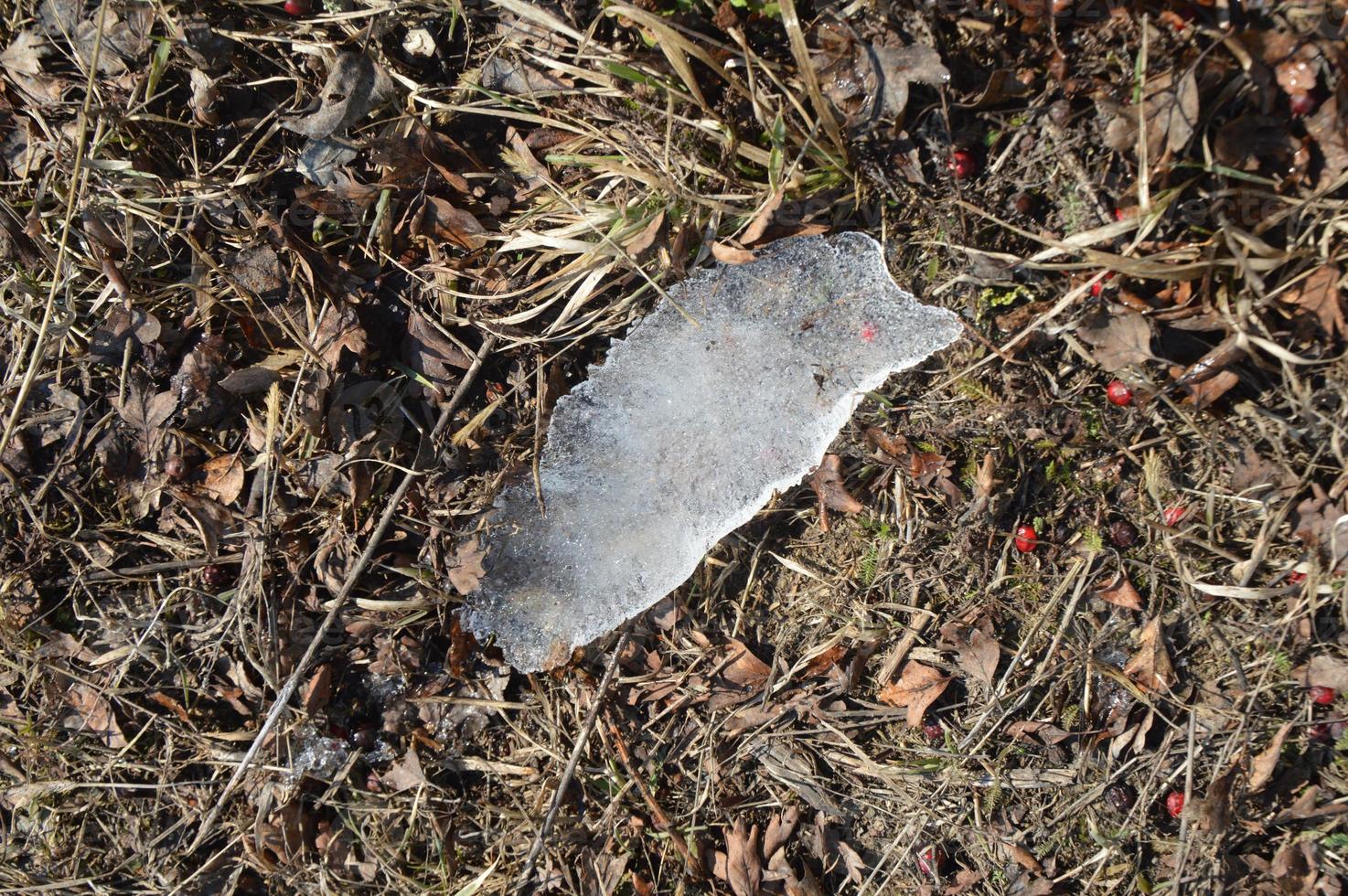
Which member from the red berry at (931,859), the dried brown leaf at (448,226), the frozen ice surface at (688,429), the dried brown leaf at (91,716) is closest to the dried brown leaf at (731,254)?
the frozen ice surface at (688,429)

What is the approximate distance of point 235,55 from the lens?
96.0 inches

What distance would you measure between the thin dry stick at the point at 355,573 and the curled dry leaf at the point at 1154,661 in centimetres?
199

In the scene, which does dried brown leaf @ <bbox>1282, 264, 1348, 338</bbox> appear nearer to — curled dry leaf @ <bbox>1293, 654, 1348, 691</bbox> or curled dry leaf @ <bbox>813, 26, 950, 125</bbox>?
curled dry leaf @ <bbox>1293, 654, 1348, 691</bbox>

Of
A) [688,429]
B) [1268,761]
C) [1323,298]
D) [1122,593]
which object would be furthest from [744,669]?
[1323,298]

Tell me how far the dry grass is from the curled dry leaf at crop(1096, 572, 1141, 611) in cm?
5

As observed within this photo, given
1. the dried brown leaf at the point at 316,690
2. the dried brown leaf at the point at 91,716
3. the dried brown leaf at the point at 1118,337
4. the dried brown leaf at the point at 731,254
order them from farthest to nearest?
the dried brown leaf at the point at 91,716 < the dried brown leaf at the point at 316,690 < the dried brown leaf at the point at 731,254 < the dried brown leaf at the point at 1118,337

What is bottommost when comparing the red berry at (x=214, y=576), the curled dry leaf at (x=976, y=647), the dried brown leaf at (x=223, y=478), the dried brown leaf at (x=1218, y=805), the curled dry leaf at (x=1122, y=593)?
the dried brown leaf at (x=1218, y=805)

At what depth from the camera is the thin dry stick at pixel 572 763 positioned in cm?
237

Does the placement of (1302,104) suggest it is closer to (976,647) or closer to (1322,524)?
(1322,524)

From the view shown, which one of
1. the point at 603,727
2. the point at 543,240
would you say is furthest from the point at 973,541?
the point at 543,240

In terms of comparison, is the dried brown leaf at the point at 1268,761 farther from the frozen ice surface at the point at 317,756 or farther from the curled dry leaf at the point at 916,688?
the frozen ice surface at the point at 317,756

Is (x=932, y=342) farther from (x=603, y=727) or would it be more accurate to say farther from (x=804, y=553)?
(x=603, y=727)

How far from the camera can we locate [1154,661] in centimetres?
224

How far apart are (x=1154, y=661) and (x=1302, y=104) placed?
142 centimetres
